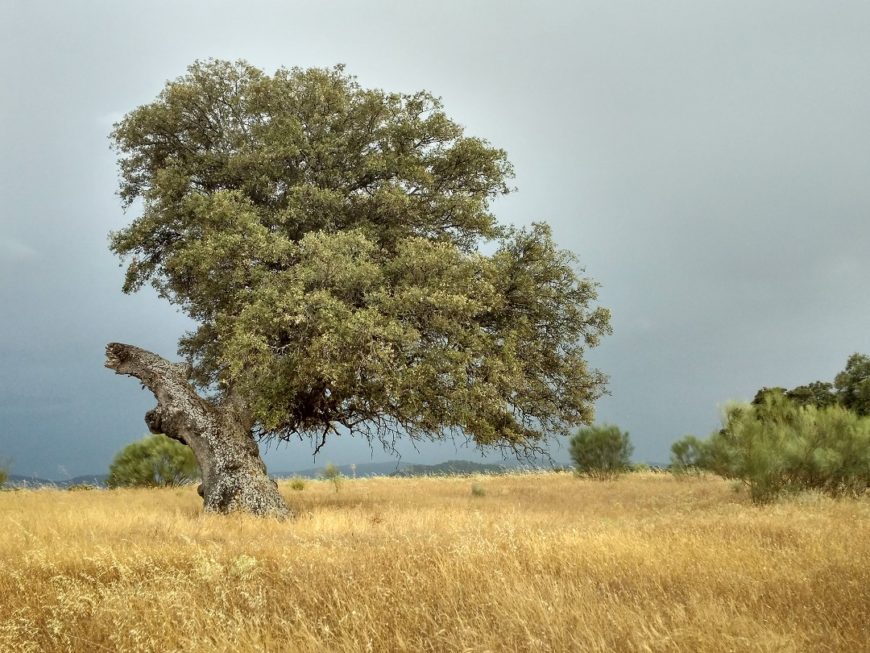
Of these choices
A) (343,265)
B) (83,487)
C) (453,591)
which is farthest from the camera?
(83,487)

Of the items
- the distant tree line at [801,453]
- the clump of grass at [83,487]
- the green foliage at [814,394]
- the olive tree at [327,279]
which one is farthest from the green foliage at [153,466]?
the green foliage at [814,394]

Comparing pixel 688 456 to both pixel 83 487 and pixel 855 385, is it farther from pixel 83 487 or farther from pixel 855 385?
pixel 83 487

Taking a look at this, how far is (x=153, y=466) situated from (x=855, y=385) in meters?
29.6

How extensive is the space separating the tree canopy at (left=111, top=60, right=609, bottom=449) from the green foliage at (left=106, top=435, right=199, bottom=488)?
9947mm

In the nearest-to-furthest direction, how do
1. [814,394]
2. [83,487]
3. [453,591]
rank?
[453,591], [83,487], [814,394]

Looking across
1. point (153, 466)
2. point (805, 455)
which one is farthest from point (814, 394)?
point (153, 466)

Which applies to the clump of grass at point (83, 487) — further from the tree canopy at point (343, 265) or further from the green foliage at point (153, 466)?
the tree canopy at point (343, 265)

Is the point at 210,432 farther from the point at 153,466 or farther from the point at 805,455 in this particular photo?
the point at 805,455

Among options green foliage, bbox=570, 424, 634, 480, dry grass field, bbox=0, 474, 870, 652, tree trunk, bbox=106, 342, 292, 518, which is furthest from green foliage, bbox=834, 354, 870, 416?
tree trunk, bbox=106, 342, 292, 518

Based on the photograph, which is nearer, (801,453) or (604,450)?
(801,453)

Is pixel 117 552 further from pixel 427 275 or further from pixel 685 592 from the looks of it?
pixel 427 275

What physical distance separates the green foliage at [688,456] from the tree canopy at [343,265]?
39.1 ft

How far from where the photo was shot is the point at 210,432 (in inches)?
601

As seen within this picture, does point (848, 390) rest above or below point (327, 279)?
below
